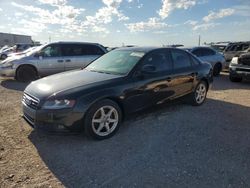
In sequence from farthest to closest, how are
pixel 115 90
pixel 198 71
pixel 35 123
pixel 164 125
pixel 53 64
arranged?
pixel 53 64 < pixel 198 71 < pixel 164 125 < pixel 115 90 < pixel 35 123

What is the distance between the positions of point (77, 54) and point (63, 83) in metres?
6.76

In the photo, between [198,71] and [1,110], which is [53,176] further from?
[198,71]

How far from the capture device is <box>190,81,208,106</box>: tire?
6.25m

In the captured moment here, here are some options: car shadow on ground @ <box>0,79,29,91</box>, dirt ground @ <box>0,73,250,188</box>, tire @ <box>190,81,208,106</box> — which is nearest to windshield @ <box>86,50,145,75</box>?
dirt ground @ <box>0,73,250,188</box>

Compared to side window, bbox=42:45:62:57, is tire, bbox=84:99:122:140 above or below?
below

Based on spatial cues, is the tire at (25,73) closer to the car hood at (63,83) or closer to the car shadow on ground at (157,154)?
the car hood at (63,83)

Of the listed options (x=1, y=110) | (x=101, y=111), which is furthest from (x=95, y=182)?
(x=1, y=110)

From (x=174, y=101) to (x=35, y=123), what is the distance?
3.00 metres

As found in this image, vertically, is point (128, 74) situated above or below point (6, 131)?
above

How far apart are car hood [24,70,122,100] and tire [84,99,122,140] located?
1.40ft

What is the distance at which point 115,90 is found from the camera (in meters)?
4.28

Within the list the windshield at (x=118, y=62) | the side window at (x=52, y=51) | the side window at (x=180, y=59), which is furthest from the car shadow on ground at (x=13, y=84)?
the side window at (x=180, y=59)

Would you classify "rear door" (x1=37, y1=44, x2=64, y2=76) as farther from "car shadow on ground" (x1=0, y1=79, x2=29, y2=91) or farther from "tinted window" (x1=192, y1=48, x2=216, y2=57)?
"tinted window" (x1=192, y1=48, x2=216, y2=57)

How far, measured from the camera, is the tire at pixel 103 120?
159 inches
